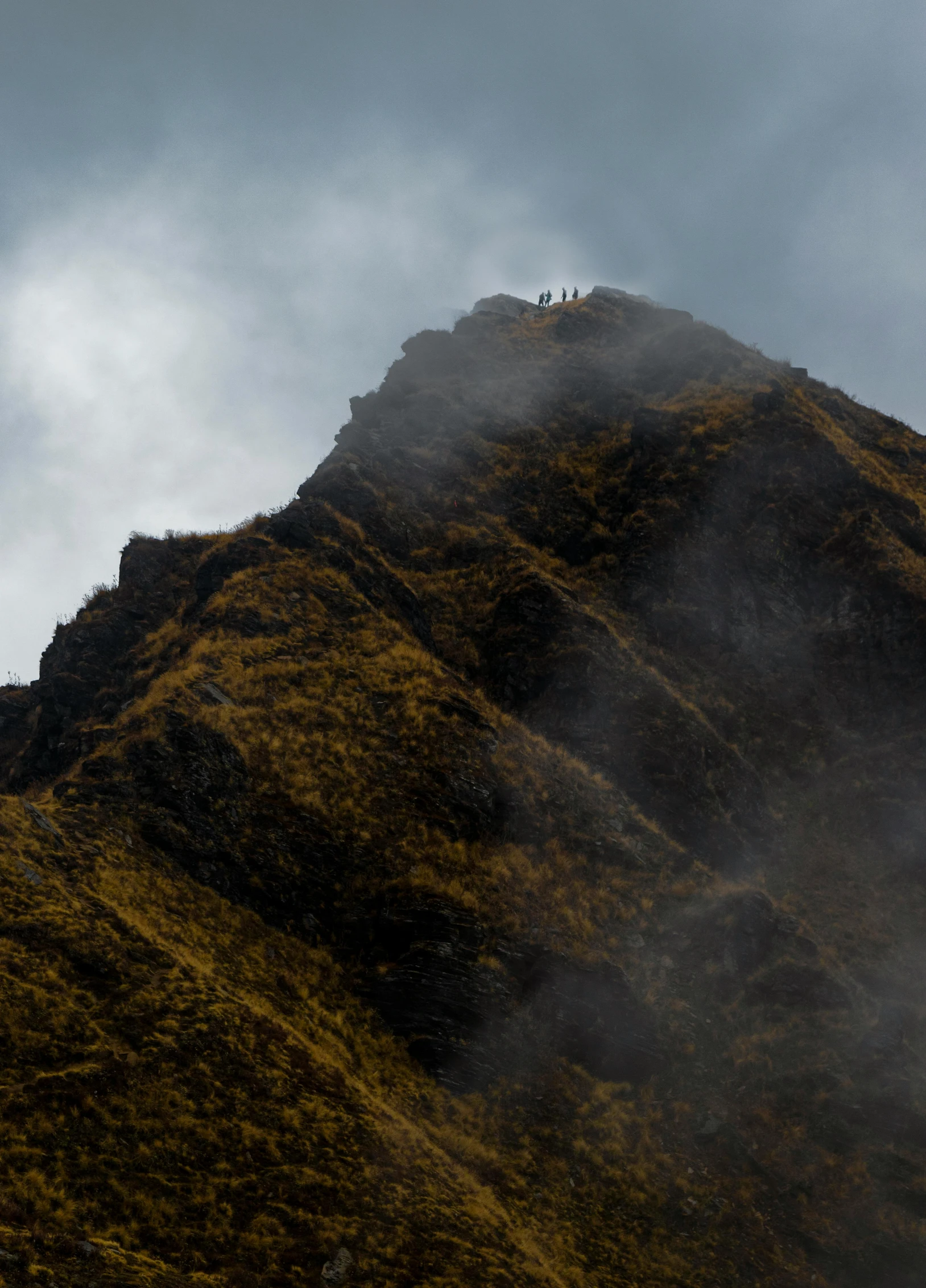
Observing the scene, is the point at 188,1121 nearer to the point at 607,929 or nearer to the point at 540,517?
the point at 607,929

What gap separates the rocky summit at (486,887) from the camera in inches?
626

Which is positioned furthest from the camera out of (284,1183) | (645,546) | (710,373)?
(710,373)

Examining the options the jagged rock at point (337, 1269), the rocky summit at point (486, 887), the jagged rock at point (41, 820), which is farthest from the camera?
the jagged rock at point (41, 820)

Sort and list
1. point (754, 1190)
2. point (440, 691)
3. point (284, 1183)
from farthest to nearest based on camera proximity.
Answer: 1. point (440, 691)
2. point (754, 1190)
3. point (284, 1183)

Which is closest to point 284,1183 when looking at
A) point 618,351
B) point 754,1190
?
point 754,1190

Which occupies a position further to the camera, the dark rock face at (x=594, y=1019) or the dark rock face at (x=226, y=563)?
the dark rock face at (x=226, y=563)

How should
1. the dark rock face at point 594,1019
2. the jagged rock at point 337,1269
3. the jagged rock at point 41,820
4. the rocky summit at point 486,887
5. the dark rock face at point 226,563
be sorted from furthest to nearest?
1. the dark rock face at point 226,563
2. the dark rock face at point 594,1019
3. the jagged rock at point 41,820
4. the rocky summit at point 486,887
5. the jagged rock at point 337,1269

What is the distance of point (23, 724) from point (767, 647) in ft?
128

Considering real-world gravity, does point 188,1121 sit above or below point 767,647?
below

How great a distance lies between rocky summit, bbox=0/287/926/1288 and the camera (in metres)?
15.9

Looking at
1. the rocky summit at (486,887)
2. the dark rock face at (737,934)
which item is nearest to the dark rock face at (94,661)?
the rocky summit at (486,887)

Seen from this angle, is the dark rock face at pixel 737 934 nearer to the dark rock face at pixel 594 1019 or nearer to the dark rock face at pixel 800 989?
the dark rock face at pixel 800 989

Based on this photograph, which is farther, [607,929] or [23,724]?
[23,724]

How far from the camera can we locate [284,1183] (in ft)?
51.0
